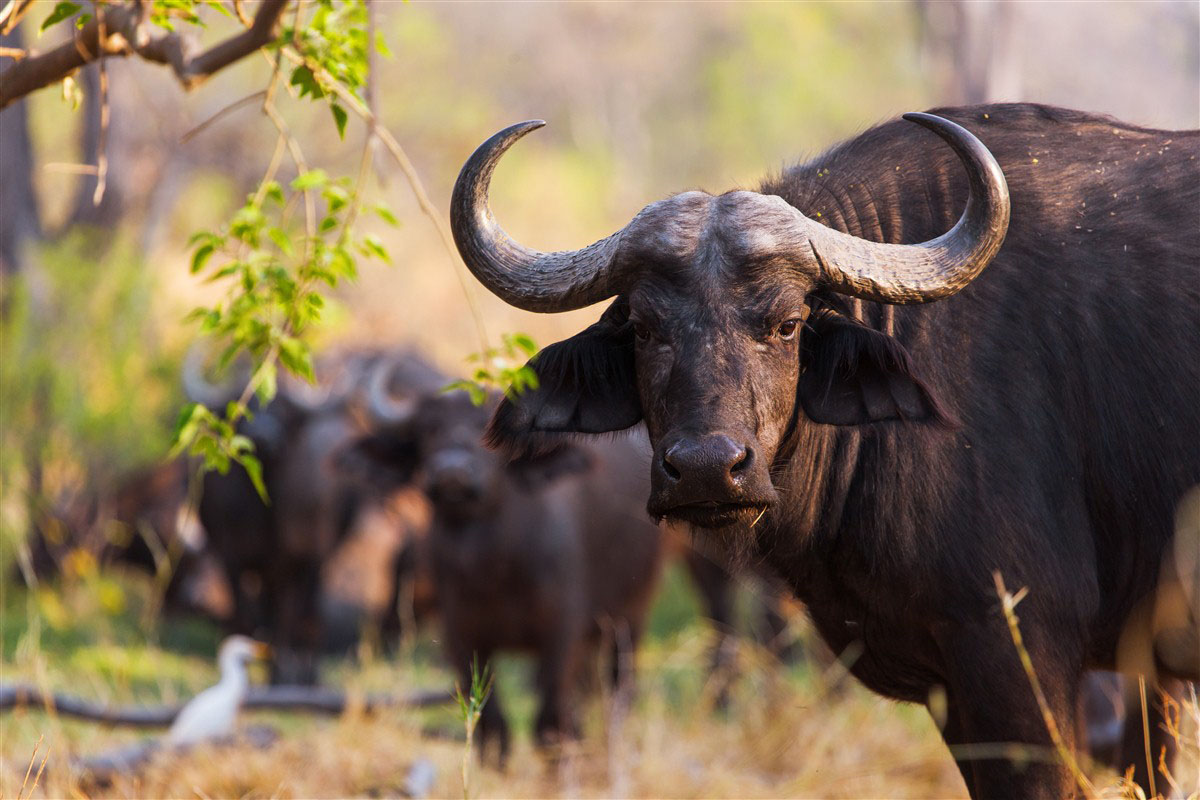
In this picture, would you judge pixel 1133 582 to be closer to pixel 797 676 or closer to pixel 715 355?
pixel 715 355

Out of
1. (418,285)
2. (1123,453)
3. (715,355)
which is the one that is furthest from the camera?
(418,285)

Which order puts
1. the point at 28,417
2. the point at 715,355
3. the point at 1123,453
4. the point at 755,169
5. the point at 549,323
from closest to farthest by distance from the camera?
1. the point at 715,355
2. the point at 1123,453
3. the point at 28,417
4. the point at 549,323
5. the point at 755,169

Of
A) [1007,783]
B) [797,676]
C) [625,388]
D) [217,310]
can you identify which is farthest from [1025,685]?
[797,676]

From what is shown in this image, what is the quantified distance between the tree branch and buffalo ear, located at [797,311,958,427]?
1.70m

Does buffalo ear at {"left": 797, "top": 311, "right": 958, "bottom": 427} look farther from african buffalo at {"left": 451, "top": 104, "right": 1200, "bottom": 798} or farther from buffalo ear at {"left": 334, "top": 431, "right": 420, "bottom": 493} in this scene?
buffalo ear at {"left": 334, "top": 431, "right": 420, "bottom": 493}

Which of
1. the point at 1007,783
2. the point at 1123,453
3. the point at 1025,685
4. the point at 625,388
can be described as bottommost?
the point at 1007,783

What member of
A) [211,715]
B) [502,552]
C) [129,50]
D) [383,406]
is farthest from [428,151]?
[129,50]

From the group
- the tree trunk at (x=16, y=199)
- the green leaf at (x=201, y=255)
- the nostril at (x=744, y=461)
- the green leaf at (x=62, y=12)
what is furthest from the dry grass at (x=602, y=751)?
the tree trunk at (x=16, y=199)

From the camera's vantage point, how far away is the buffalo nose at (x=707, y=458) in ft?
10.5

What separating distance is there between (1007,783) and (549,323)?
39.5 feet

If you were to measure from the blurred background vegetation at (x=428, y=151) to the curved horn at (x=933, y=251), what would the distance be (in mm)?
802

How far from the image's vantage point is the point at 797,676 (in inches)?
345

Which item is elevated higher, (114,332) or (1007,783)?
(114,332)

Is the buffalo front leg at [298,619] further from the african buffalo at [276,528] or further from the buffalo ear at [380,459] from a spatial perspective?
the buffalo ear at [380,459]
